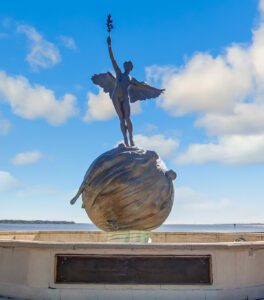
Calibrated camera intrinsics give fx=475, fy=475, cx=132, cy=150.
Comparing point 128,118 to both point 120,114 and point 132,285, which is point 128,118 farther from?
point 132,285

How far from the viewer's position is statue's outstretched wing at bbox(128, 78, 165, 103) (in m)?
12.7

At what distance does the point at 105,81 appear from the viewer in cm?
1327

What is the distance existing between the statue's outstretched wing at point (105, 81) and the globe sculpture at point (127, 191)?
2901 mm

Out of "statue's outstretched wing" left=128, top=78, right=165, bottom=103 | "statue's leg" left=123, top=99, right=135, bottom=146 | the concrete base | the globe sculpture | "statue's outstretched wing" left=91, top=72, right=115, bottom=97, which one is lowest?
the concrete base

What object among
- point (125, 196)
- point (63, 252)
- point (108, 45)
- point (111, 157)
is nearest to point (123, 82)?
point (108, 45)

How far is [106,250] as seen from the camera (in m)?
7.23

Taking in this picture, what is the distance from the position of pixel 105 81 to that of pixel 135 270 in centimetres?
714

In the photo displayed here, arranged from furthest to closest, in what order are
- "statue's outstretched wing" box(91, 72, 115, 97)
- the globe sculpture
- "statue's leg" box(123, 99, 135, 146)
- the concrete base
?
"statue's outstretched wing" box(91, 72, 115, 97), "statue's leg" box(123, 99, 135, 146), the globe sculpture, the concrete base

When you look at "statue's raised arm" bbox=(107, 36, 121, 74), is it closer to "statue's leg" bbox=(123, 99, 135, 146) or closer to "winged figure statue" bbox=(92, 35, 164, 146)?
"winged figure statue" bbox=(92, 35, 164, 146)

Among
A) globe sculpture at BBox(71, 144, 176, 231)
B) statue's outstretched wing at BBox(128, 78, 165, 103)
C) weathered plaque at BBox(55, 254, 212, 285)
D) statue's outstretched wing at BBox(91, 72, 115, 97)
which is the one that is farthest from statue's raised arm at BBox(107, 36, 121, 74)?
weathered plaque at BBox(55, 254, 212, 285)

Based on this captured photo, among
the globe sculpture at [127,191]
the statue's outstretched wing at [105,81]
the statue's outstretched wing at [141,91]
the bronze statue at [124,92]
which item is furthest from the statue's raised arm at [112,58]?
the globe sculpture at [127,191]

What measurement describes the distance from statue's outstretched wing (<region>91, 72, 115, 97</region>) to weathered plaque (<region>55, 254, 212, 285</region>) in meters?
6.49

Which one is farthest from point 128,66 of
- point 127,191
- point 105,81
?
point 127,191

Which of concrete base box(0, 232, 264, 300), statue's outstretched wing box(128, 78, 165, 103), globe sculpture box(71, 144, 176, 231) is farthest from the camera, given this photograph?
statue's outstretched wing box(128, 78, 165, 103)
